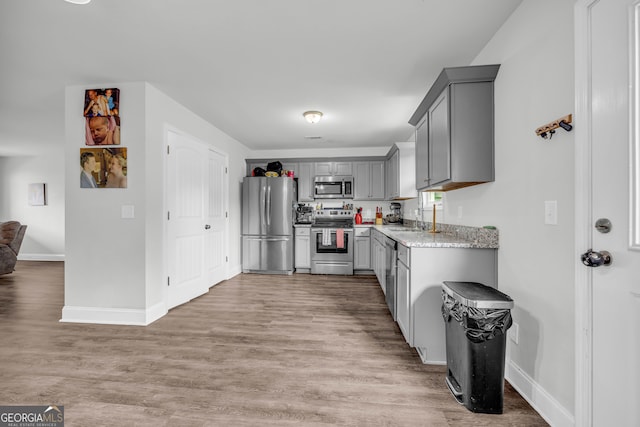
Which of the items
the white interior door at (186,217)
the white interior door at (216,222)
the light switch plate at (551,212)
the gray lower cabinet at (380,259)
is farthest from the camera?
the white interior door at (216,222)

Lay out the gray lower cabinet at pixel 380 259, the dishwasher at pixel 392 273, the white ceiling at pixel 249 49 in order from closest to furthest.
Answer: the white ceiling at pixel 249 49
the dishwasher at pixel 392 273
the gray lower cabinet at pixel 380 259

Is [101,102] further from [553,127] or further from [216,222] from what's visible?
[553,127]

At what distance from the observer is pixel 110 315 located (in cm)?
286

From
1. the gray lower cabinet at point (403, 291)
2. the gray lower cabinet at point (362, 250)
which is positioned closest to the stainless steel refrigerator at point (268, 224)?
the gray lower cabinet at point (362, 250)

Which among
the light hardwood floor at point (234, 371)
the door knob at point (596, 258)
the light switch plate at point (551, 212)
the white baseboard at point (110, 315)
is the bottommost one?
the light hardwood floor at point (234, 371)

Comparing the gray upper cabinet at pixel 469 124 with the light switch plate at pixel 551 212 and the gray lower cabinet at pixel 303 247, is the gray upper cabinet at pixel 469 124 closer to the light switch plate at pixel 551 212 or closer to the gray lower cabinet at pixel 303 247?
the light switch plate at pixel 551 212

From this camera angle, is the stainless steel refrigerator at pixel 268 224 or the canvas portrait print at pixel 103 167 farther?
the stainless steel refrigerator at pixel 268 224

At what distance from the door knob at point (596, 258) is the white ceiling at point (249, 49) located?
1605 mm

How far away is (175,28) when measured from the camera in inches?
77.9

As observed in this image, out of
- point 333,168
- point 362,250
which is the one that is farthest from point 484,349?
point 333,168

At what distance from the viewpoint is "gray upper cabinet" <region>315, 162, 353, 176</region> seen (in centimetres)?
549

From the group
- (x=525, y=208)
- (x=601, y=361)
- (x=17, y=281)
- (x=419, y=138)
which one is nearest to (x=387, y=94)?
(x=419, y=138)

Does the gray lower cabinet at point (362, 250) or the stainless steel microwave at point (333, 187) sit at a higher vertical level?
the stainless steel microwave at point (333, 187)

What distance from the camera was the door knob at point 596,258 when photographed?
116 cm
